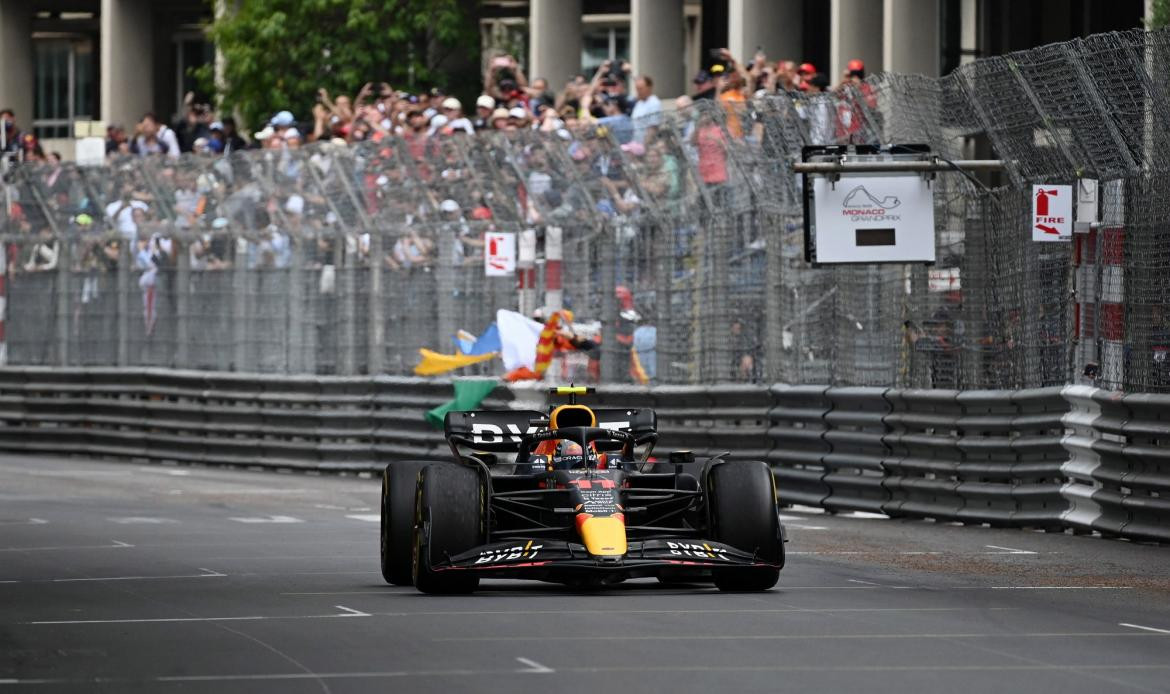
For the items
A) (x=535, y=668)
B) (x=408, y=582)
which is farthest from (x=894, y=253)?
(x=535, y=668)

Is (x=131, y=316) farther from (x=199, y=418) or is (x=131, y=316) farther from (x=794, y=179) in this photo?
(x=794, y=179)

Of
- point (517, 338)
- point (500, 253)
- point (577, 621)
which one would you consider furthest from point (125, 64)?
point (577, 621)

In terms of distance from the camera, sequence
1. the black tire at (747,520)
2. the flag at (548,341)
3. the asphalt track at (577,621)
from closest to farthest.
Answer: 1. the asphalt track at (577,621)
2. the black tire at (747,520)
3. the flag at (548,341)

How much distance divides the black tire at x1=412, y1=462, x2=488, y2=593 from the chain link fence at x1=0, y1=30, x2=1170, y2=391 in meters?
5.55

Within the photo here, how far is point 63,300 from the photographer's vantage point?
2925 cm

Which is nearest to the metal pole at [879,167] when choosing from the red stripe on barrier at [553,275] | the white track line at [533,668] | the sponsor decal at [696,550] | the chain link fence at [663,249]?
the chain link fence at [663,249]

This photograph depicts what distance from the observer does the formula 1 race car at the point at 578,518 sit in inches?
463

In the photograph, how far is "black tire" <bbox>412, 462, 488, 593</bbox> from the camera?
466 inches

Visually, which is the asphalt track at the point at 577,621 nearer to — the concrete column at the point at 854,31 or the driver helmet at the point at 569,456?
the driver helmet at the point at 569,456

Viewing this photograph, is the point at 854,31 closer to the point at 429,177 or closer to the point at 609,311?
the point at 429,177

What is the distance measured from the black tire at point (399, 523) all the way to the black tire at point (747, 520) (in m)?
1.55

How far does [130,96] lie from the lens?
5069cm

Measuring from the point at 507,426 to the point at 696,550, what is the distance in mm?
1894

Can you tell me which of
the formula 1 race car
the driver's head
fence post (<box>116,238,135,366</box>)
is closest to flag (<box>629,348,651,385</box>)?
fence post (<box>116,238,135,366</box>)
